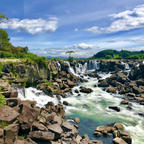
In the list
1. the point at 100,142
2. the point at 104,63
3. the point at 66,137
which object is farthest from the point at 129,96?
the point at 104,63

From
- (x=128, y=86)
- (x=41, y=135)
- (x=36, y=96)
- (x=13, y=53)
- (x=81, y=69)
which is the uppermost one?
(x=13, y=53)

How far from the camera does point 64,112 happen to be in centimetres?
2905

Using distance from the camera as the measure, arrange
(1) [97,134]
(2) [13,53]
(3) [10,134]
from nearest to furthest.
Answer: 1. (3) [10,134]
2. (1) [97,134]
3. (2) [13,53]

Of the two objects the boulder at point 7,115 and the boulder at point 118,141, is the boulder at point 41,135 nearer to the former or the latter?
the boulder at point 7,115

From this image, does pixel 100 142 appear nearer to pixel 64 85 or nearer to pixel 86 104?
pixel 86 104

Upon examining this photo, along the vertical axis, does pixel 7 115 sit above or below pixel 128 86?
above

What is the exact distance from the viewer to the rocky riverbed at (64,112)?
16.6 meters

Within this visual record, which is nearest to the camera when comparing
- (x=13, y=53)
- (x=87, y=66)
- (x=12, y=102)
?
(x=12, y=102)

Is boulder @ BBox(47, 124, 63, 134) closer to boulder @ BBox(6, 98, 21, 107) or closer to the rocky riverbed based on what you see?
the rocky riverbed

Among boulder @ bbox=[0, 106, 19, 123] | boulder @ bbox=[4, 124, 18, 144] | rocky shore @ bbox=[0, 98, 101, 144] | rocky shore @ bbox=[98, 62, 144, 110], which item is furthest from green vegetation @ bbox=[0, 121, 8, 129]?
rocky shore @ bbox=[98, 62, 144, 110]

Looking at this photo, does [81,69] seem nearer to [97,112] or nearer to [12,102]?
[97,112]

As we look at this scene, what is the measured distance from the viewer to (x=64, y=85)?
4909 centimetres

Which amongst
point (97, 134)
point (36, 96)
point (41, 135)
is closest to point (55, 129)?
point (41, 135)

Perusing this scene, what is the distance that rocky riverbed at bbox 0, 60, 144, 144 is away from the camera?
653 inches
